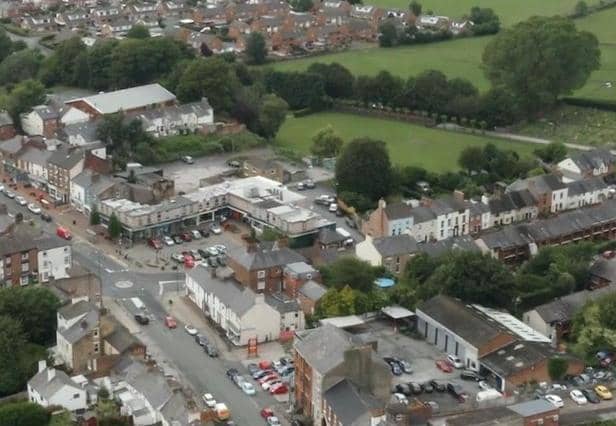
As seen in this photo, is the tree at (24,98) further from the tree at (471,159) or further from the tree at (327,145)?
the tree at (471,159)

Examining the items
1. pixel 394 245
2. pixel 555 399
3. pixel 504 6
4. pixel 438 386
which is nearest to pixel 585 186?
pixel 394 245

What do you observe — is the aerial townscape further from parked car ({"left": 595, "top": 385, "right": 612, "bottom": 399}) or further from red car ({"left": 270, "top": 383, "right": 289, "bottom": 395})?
parked car ({"left": 595, "top": 385, "right": 612, "bottom": 399})

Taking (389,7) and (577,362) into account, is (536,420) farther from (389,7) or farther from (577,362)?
(389,7)

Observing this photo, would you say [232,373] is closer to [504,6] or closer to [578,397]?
[578,397]

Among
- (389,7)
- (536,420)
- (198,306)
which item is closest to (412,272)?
(198,306)

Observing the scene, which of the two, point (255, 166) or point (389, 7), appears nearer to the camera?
point (255, 166)

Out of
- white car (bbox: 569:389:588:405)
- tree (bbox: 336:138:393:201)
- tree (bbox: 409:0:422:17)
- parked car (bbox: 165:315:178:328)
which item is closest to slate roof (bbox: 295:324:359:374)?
parked car (bbox: 165:315:178:328)

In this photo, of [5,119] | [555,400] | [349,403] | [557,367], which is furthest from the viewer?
[5,119]

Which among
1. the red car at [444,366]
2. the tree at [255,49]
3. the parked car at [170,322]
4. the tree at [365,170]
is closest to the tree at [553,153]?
the tree at [365,170]
